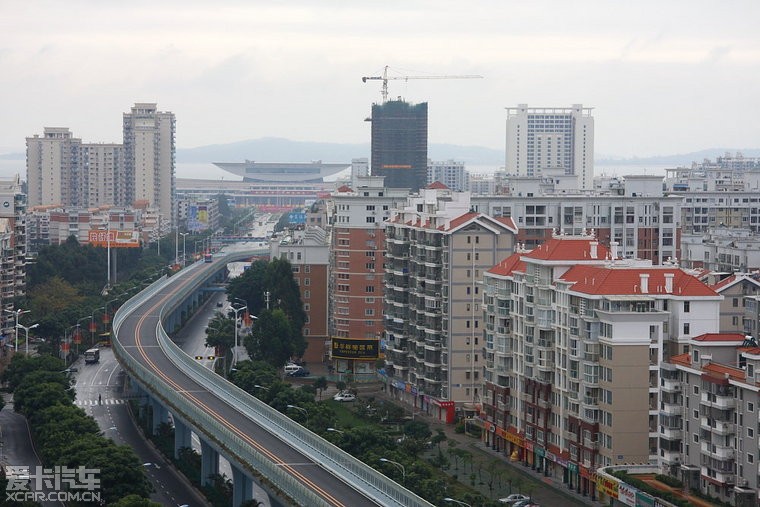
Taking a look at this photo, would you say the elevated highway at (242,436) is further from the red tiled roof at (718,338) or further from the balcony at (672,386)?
the red tiled roof at (718,338)

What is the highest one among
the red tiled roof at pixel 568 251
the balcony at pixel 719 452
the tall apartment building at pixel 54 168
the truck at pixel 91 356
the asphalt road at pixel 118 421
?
the tall apartment building at pixel 54 168

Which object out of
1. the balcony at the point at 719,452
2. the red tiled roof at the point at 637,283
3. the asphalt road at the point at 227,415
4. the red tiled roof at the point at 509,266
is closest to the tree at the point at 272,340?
the asphalt road at the point at 227,415

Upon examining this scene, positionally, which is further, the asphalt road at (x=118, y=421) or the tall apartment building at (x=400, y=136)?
the tall apartment building at (x=400, y=136)

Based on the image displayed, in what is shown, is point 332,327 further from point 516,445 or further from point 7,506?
point 7,506

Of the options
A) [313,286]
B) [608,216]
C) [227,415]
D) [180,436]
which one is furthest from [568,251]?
[313,286]

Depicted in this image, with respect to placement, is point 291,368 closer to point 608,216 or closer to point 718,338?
point 608,216

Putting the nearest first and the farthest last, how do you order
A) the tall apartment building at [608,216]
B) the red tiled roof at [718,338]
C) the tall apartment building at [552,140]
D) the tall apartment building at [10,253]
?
the red tiled roof at [718,338]
the tall apartment building at [608,216]
the tall apartment building at [10,253]
the tall apartment building at [552,140]
